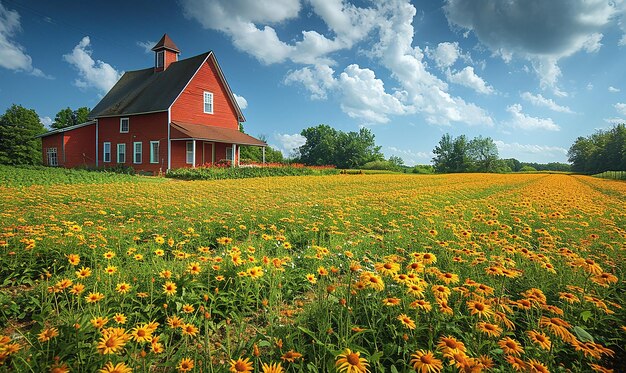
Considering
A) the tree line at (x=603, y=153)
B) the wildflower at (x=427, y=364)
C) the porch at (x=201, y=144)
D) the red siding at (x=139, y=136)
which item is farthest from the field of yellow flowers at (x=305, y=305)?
the tree line at (x=603, y=153)

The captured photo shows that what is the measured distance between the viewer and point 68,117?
61438 millimetres

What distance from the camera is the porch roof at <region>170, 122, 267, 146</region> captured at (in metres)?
21.9

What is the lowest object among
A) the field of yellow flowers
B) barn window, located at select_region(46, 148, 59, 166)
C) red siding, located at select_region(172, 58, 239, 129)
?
the field of yellow flowers

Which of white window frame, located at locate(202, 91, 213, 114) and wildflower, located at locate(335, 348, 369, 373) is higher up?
white window frame, located at locate(202, 91, 213, 114)

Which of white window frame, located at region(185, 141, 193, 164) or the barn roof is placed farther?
the barn roof

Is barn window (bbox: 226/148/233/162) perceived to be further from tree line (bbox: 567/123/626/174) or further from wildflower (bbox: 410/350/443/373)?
tree line (bbox: 567/123/626/174)

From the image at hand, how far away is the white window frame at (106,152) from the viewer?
85.8 ft

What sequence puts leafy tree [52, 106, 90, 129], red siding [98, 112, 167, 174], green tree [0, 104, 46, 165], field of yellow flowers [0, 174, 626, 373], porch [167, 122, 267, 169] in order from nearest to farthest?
1. field of yellow flowers [0, 174, 626, 373]
2. porch [167, 122, 267, 169]
3. red siding [98, 112, 167, 174]
4. green tree [0, 104, 46, 165]
5. leafy tree [52, 106, 90, 129]

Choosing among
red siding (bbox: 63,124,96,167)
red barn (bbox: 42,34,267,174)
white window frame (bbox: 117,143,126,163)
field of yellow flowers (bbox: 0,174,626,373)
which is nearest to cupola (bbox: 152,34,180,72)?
red barn (bbox: 42,34,267,174)

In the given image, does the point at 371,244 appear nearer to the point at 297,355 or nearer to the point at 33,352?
the point at 297,355

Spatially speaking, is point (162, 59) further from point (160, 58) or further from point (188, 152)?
point (188, 152)

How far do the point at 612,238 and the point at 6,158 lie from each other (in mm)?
51830

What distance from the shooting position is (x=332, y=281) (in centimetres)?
296

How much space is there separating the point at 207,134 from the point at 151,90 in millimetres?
7375
